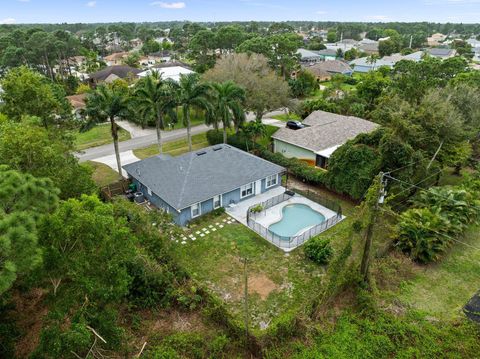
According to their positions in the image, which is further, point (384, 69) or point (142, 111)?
point (384, 69)

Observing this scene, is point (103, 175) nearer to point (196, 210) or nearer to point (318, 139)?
point (196, 210)

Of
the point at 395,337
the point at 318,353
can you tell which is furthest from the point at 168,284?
the point at 395,337

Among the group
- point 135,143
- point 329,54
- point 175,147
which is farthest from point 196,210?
point 329,54

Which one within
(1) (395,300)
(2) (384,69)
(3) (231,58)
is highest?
(3) (231,58)

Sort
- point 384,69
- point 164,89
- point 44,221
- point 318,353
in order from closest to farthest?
point 44,221, point 318,353, point 164,89, point 384,69

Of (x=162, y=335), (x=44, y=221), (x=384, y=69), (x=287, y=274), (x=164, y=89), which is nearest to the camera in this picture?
(x=44, y=221)

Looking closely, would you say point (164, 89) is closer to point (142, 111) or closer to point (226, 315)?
point (142, 111)

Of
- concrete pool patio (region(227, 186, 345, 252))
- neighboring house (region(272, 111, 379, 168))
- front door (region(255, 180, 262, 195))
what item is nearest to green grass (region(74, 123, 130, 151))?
neighboring house (region(272, 111, 379, 168))

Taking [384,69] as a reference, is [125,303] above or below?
below
